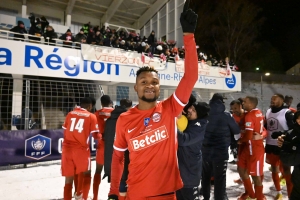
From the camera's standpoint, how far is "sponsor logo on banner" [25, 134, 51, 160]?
7.22 metres

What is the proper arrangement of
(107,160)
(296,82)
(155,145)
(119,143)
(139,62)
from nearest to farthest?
(155,145) → (119,143) → (107,160) → (139,62) → (296,82)

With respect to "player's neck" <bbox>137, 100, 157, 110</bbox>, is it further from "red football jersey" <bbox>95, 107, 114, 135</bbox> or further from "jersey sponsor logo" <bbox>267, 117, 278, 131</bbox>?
"jersey sponsor logo" <bbox>267, 117, 278, 131</bbox>

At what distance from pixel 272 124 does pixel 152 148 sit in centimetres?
386

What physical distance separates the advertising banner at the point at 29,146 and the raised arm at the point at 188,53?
21.8 ft

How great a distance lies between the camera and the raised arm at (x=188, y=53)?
1.77 meters

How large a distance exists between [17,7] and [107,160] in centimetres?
1569

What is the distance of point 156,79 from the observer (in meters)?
2.02

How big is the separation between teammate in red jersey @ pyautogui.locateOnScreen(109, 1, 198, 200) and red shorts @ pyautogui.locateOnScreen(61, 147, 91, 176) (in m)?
2.32

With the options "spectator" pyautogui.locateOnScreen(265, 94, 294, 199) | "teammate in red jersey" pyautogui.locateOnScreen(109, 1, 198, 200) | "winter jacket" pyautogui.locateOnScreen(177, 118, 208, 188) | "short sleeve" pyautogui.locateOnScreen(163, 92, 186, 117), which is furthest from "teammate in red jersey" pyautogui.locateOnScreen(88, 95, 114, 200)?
"spectator" pyautogui.locateOnScreen(265, 94, 294, 199)

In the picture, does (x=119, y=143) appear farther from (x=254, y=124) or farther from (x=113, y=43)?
(x=113, y=43)

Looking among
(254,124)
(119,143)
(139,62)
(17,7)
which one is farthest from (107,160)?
(17,7)

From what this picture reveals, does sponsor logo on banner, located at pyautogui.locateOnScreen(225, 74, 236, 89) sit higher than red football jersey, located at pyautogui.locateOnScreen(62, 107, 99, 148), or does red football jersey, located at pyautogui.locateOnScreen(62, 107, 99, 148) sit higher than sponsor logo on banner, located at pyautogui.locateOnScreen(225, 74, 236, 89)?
sponsor logo on banner, located at pyautogui.locateOnScreen(225, 74, 236, 89)

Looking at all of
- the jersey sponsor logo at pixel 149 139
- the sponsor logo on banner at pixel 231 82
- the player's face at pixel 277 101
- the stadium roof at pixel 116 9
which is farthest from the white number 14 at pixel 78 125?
the stadium roof at pixel 116 9

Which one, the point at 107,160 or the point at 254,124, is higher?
the point at 254,124
